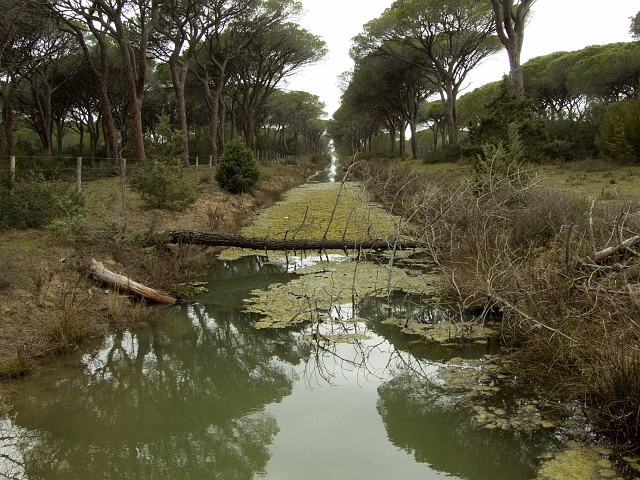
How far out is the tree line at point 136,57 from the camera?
17859mm

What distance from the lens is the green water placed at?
402 cm

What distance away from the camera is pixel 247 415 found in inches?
191

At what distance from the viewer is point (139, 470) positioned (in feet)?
13.1

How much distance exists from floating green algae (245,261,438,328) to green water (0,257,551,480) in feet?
1.63

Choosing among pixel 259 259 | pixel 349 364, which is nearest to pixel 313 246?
pixel 259 259

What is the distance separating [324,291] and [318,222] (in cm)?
612

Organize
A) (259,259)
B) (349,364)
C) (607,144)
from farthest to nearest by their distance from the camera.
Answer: (607,144) < (259,259) < (349,364)

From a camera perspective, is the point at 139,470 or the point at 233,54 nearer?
the point at 139,470

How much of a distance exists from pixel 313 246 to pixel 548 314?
564cm

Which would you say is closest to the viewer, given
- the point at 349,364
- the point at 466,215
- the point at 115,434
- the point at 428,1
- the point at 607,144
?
the point at 115,434

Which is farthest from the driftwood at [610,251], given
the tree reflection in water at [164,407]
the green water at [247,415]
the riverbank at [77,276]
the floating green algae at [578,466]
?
the riverbank at [77,276]

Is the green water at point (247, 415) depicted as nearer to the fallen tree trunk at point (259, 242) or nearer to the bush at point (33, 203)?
the fallen tree trunk at point (259, 242)

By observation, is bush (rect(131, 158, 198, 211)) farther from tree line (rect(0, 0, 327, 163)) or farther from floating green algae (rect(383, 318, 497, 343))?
floating green algae (rect(383, 318, 497, 343))

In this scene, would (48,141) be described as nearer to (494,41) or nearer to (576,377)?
(494,41)
